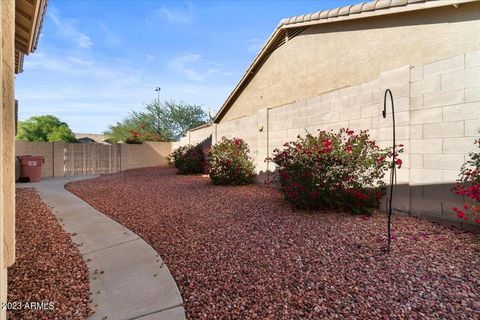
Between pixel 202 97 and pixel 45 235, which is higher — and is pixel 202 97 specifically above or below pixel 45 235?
above

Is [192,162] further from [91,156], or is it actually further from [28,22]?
[28,22]

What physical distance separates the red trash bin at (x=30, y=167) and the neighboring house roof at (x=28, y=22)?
5.93 metres

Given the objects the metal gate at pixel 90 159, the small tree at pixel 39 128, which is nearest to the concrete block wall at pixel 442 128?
the metal gate at pixel 90 159

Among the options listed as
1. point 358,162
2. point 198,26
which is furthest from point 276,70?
point 358,162

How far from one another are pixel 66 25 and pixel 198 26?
13.3 feet

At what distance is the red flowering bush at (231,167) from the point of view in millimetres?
8625

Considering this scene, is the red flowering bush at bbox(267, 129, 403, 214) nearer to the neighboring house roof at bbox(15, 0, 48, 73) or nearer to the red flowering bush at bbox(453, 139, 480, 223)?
the red flowering bush at bbox(453, 139, 480, 223)

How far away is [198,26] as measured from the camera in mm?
9305

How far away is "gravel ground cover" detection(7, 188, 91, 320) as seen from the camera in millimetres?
2256

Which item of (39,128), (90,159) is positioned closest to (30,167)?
(90,159)

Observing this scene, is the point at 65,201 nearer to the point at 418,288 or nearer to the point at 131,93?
the point at 418,288

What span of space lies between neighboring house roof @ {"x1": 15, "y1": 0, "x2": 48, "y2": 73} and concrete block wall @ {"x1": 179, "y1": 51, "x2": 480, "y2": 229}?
596 centimetres

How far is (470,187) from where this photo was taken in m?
3.47

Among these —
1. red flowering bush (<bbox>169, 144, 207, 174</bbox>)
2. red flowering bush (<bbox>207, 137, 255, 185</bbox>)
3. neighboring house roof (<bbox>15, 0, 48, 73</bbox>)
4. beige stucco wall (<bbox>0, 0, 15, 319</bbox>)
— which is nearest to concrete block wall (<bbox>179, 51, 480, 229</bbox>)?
red flowering bush (<bbox>207, 137, 255, 185</bbox>)
